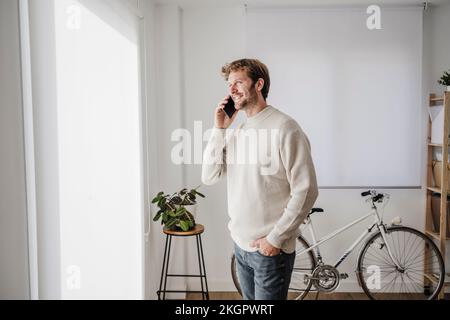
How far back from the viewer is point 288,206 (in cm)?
129

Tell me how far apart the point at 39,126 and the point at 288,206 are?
2.66ft

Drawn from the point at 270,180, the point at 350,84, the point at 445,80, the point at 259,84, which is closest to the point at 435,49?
the point at 445,80

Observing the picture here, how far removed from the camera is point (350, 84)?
8.59ft

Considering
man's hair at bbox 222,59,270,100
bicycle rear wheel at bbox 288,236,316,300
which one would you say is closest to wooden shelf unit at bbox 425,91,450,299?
bicycle rear wheel at bbox 288,236,316,300

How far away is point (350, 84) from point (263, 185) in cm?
158

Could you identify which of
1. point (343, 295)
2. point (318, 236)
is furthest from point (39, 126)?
point (343, 295)

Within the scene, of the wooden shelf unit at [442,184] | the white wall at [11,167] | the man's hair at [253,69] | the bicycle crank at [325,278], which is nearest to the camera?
the white wall at [11,167]

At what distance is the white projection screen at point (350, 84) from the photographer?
8.48 ft

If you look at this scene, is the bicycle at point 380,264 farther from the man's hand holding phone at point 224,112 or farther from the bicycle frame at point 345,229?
the man's hand holding phone at point 224,112

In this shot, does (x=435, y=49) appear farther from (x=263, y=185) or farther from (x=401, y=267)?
(x=263, y=185)

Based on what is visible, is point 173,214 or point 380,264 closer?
point 173,214

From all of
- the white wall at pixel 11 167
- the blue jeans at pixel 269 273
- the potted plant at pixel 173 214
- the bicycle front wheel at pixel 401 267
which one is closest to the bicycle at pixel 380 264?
the bicycle front wheel at pixel 401 267

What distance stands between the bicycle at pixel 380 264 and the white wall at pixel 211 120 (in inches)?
4.1

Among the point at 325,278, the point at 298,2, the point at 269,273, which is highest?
the point at 298,2
